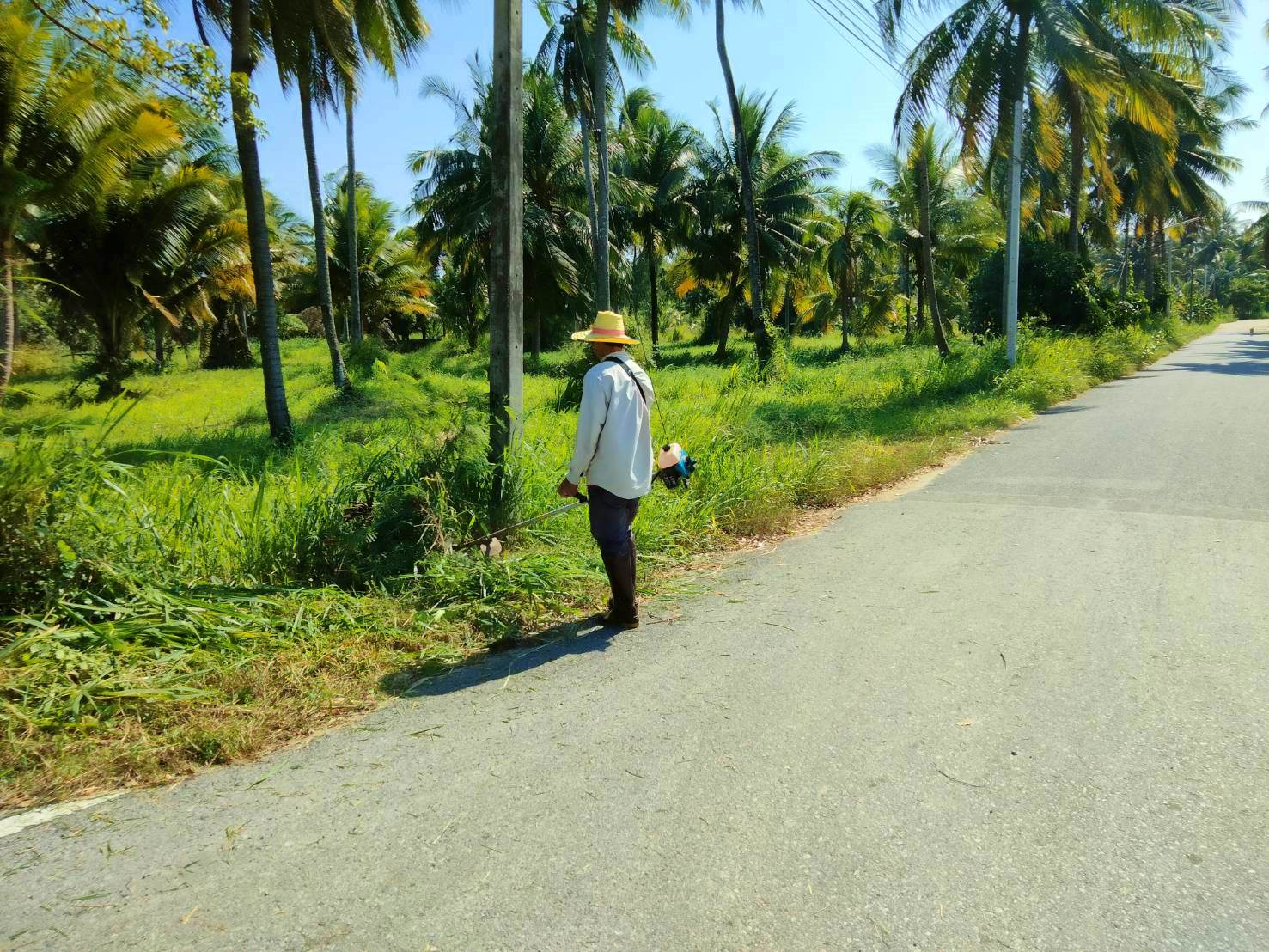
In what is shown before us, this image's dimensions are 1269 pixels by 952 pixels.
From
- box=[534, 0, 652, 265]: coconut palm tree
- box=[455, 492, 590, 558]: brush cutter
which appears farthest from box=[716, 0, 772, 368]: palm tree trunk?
box=[455, 492, 590, 558]: brush cutter

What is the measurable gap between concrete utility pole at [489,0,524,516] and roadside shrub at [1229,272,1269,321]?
89042 mm

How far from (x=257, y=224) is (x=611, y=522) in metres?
8.29

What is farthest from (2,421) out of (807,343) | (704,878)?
(807,343)

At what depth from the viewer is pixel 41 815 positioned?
9.17 ft

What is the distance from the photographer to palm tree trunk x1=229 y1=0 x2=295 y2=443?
9.94 meters

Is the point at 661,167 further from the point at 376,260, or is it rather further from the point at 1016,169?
the point at 1016,169

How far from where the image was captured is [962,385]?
15180 millimetres

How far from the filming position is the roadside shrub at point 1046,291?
2189cm

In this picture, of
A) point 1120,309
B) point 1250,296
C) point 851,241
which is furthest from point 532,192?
point 1250,296

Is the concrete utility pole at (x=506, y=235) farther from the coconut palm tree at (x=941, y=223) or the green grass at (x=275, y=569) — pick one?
the coconut palm tree at (x=941, y=223)

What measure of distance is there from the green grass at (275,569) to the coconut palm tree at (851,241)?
23156 mm

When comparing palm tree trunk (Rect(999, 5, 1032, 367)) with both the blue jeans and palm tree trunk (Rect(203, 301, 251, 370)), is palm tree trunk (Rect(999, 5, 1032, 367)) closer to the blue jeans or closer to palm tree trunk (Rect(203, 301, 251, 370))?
the blue jeans

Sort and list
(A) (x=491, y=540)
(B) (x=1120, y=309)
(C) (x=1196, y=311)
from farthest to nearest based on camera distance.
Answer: (C) (x=1196, y=311) < (B) (x=1120, y=309) < (A) (x=491, y=540)

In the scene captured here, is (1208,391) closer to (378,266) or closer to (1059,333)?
(1059,333)
